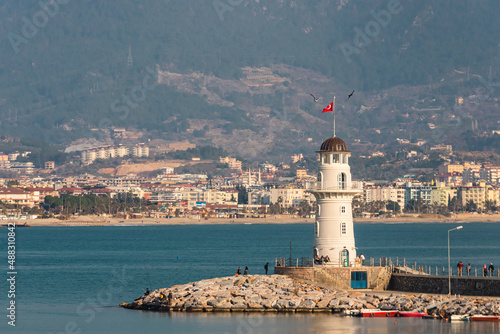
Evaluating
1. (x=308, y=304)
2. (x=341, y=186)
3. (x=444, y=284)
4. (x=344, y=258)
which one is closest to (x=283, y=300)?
(x=308, y=304)

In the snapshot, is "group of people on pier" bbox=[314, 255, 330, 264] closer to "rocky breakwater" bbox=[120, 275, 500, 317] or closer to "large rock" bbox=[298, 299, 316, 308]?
"rocky breakwater" bbox=[120, 275, 500, 317]

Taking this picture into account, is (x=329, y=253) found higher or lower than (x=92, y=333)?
higher

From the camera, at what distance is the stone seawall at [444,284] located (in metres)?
44.8

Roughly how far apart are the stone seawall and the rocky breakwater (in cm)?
92

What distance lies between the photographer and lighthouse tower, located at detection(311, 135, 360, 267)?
48.0 meters

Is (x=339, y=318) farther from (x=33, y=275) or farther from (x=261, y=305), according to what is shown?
(x=33, y=275)

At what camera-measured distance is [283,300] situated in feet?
152

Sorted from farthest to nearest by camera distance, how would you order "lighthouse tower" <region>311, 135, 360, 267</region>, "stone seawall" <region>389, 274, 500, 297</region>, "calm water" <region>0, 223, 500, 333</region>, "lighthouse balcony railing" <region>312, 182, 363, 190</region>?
"lighthouse tower" <region>311, 135, 360, 267</region> → "lighthouse balcony railing" <region>312, 182, 363, 190</region> → "stone seawall" <region>389, 274, 500, 297</region> → "calm water" <region>0, 223, 500, 333</region>

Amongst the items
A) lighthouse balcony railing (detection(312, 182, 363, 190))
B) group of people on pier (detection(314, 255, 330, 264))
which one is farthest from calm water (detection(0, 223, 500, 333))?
lighthouse balcony railing (detection(312, 182, 363, 190))

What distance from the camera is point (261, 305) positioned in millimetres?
46469

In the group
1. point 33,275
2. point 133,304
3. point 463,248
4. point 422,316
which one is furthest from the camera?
point 463,248

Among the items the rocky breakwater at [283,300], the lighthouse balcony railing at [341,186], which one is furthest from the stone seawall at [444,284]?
the lighthouse balcony railing at [341,186]

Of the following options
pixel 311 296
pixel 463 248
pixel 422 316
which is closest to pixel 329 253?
pixel 311 296

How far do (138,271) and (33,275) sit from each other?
755 centimetres
